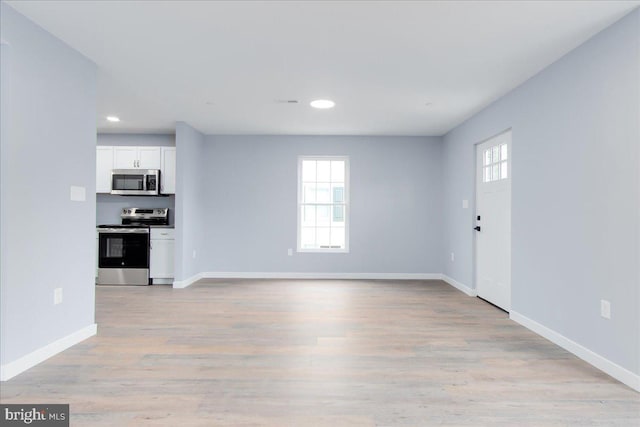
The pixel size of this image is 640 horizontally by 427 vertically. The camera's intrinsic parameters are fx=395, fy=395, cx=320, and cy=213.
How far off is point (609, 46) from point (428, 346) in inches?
102

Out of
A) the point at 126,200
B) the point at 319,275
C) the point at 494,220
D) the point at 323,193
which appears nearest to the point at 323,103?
the point at 323,193

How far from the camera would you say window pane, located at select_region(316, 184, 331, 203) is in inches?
270

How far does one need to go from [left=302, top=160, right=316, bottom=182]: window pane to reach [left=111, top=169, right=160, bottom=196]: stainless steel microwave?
7.77 ft

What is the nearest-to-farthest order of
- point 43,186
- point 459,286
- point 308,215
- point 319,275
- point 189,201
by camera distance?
point 43,186, point 459,286, point 189,201, point 319,275, point 308,215

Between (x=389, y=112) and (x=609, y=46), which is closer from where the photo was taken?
(x=609, y=46)

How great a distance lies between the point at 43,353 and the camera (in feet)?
9.47

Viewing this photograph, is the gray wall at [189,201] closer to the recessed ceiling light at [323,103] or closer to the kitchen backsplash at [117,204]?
the kitchen backsplash at [117,204]

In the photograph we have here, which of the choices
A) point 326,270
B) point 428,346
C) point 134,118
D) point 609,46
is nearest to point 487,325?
point 428,346

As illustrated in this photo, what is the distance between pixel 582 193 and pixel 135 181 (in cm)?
578

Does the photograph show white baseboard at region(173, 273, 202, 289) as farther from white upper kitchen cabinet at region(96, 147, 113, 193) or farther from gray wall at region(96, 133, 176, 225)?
white upper kitchen cabinet at region(96, 147, 113, 193)

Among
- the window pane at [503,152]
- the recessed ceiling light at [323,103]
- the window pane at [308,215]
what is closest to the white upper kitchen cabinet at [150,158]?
the window pane at [308,215]

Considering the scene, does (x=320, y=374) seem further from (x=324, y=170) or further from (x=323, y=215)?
(x=324, y=170)

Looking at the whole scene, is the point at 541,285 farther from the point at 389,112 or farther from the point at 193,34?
the point at 193,34

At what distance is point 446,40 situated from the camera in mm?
3031
